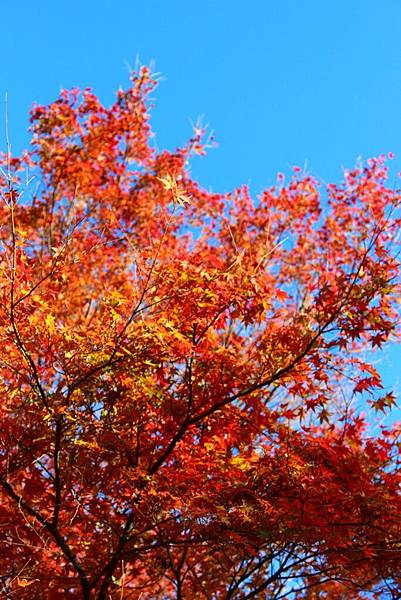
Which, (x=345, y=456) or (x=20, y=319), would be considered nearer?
(x=20, y=319)

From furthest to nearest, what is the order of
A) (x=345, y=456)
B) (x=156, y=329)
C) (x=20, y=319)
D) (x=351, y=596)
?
1. (x=351, y=596)
2. (x=345, y=456)
3. (x=20, y=319)
4. (x=156, y=329)

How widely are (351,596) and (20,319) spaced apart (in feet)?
20.6

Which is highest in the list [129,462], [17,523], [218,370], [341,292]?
[341,292]

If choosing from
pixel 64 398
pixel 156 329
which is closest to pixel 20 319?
pixel 64 398

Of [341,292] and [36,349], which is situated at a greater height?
[341,292]

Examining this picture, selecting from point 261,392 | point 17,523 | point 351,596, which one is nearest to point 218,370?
point 261,392

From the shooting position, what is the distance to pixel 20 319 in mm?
5102

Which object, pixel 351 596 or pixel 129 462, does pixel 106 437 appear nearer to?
pixel 129 462

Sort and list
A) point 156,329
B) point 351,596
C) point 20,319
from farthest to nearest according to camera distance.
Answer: point 351,596
point 20,319
point 156,329

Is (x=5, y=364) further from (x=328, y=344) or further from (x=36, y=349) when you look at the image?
(x=328, y=344)

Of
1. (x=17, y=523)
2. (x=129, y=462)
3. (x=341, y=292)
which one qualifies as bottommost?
(x=17, y=523)

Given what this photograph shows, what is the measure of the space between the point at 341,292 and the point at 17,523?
3750mm

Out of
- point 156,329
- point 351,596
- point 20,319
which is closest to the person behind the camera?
point 156,329

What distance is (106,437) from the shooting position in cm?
560
